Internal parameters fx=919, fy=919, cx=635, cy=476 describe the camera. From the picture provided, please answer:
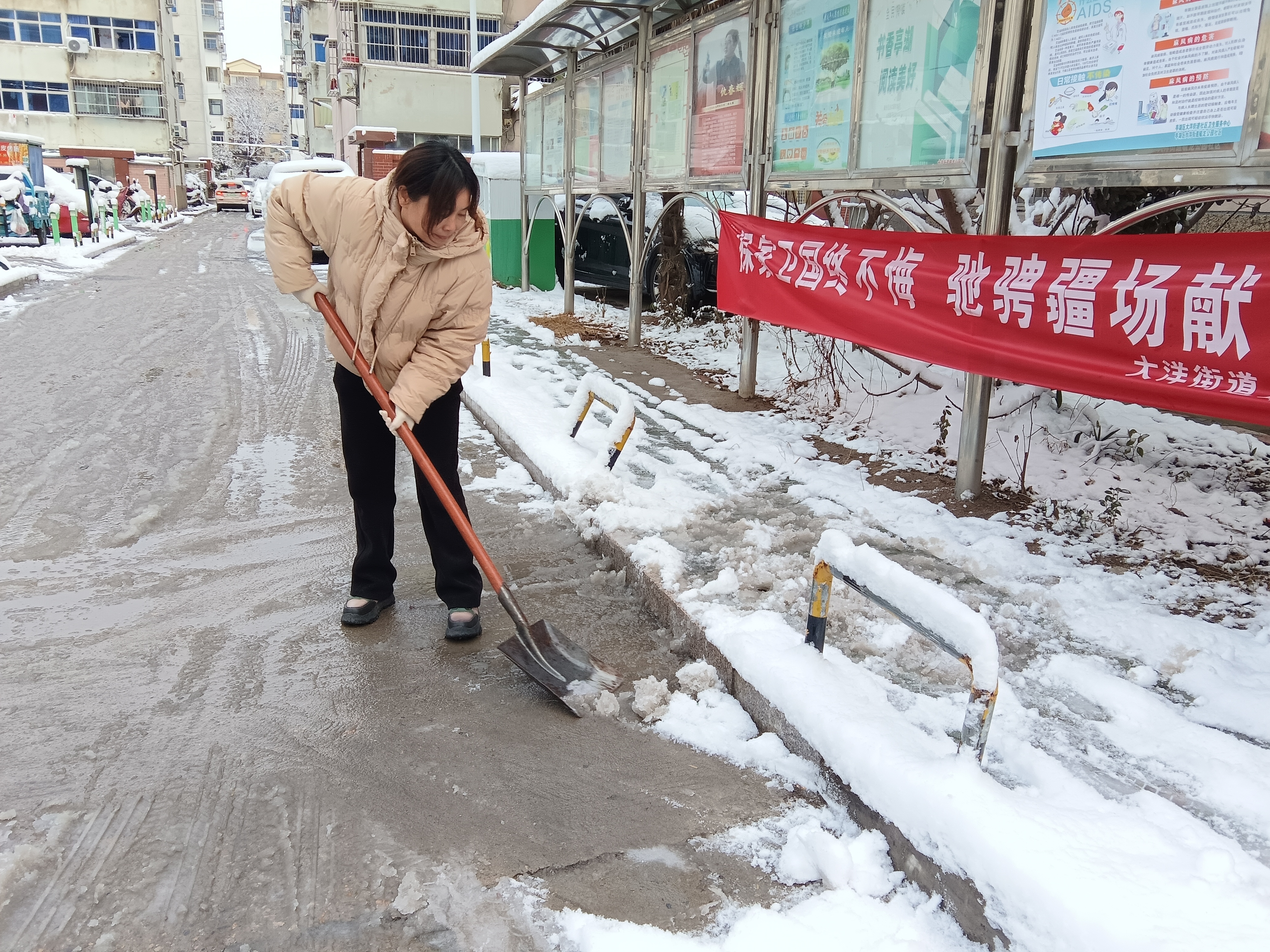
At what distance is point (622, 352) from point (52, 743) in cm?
703

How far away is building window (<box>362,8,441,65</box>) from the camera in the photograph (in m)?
34.7

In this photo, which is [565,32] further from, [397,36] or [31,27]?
[31,27]

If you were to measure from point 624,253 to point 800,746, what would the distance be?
31.3 feet

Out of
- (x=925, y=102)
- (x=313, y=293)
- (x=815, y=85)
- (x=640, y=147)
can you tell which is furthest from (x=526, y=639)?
(x=640, y=147)

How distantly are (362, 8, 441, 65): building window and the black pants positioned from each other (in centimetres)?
3612

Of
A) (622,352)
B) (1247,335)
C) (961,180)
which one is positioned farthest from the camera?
(622,352)

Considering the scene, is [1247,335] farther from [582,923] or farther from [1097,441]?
[582,923]

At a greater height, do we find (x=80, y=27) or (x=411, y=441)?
(x=80, y=27)

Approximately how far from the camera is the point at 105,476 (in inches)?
207

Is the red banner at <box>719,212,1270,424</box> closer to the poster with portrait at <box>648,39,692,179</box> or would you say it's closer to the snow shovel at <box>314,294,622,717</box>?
the snow shovel at <box>314,294,622,717</box>

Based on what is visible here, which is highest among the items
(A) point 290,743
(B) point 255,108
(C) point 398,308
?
(B) point 255,108

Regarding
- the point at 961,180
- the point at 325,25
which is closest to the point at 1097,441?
the point at 961,180

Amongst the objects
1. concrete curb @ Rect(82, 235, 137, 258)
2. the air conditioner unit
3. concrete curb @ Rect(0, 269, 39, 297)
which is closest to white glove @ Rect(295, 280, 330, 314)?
concrete curb @ Rect(0, 269, 39, 297)

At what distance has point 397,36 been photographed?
116 ft
